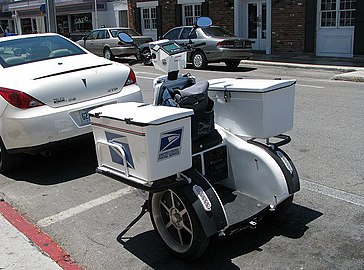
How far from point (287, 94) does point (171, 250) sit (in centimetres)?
159

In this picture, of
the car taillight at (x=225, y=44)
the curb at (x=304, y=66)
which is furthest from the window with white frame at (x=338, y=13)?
the car taillight at (x=225, y=44)

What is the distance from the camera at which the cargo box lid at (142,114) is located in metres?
3.13

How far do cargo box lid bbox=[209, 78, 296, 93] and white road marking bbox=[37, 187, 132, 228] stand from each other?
157 cm

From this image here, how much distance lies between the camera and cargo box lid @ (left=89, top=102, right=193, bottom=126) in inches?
123

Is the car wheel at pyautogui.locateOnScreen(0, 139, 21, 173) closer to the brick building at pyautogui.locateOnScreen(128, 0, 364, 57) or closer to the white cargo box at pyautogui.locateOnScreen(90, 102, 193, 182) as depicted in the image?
the white cargo box at pyautogui.locateOnScreen(90, 102, 193, 182)

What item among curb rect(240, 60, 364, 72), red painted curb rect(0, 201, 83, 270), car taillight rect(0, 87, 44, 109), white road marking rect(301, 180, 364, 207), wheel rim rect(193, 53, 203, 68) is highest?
car taillight rect(0, 87, 44, 109)

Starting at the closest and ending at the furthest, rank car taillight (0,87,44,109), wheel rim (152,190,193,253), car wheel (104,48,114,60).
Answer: wheel rim (152,190,193,253) → car taillight (0,87,44,109) → car wheel (104,48,114,60)

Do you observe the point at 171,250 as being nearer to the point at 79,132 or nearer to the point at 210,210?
the point at 210,210

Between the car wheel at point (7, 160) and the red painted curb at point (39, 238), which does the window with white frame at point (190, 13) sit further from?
the red painted curb at point (39, 238)

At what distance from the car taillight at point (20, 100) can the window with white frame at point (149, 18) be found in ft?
70.5

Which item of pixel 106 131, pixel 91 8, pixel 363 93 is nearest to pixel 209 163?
pixel 106 131

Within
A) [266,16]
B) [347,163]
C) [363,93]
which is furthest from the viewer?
[266,16]

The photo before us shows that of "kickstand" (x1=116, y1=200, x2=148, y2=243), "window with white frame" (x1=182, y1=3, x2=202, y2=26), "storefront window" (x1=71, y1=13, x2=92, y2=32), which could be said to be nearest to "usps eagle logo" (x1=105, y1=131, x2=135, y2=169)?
"kickstand" (x1=116, y1=200, x2=148, y2=243)

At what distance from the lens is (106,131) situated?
Result: 3.54 meters
